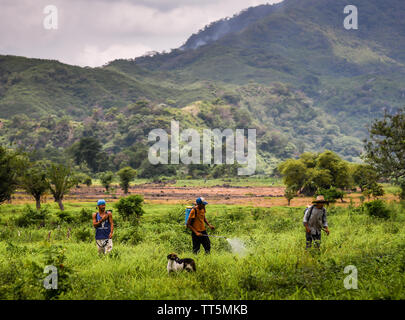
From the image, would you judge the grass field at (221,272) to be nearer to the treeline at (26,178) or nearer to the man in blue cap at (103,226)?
the man in blue cap at (103,226)

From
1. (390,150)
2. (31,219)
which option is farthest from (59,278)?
(390,150)

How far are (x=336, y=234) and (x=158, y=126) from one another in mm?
93990

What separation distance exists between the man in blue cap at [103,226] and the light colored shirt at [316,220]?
4.79 metres

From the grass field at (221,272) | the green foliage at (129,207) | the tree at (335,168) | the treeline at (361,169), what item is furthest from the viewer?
the tree at (335,168)

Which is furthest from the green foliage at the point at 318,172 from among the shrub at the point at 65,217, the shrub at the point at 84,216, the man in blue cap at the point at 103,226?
the man in blue cap at the point at 103,226

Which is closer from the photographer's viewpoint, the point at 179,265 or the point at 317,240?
the point at 179,265

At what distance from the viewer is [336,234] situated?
12500mm

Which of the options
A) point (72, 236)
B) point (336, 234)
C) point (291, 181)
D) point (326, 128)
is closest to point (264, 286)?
point (336, 234)

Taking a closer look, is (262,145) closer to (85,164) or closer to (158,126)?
(158,126)

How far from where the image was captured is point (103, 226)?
370 inches

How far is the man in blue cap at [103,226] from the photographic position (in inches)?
365

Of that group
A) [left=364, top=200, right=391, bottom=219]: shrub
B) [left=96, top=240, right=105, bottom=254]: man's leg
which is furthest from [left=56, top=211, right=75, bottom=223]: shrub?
[left=364, top=200, right=391, bottom=219]: shrub

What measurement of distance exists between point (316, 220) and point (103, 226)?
522cm

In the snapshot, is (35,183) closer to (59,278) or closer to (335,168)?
(59,278)
